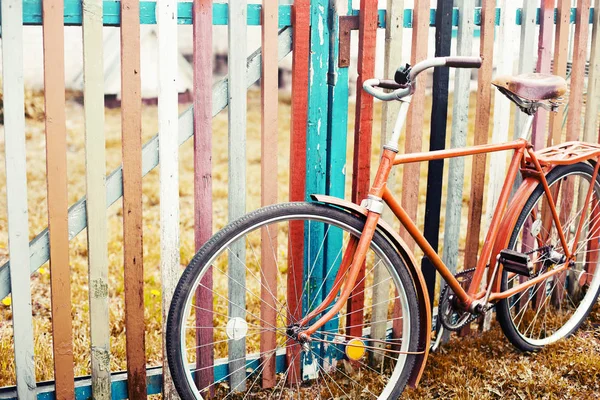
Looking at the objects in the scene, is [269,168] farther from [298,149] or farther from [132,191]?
[132,191]

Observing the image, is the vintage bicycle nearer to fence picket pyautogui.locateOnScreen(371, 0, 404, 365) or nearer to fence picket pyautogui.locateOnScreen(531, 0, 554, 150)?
fence picket pyautogui.locateOnScreen(371, 0, 404, 365)

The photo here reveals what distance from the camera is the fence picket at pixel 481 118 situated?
3346 mm

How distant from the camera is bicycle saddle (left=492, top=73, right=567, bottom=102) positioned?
307 cm

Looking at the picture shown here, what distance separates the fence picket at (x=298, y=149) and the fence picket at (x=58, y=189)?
88 cm

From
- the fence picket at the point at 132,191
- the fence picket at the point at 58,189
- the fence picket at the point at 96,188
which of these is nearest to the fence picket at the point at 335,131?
the fence picket at the point at 132,191

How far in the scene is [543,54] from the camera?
12.1ft

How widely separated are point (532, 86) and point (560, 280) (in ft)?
4.65

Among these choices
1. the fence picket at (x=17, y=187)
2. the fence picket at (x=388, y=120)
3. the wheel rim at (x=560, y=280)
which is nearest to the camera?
the fence picket at (x=17, y=187)

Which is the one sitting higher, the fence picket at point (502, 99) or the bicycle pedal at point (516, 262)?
the fence picket at point (502, 99)

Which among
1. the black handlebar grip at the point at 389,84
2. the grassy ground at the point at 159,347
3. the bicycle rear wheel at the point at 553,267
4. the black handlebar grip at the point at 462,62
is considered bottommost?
the grassy ground at the point at 159,347

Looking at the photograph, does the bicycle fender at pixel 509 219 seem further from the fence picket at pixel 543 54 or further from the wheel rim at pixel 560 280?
the fence picket at pixel 543 54

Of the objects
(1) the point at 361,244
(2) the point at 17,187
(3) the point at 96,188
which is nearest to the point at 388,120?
(1) the point at 361,244

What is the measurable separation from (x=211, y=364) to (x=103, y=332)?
49cm

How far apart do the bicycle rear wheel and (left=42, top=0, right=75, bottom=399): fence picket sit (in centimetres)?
194
